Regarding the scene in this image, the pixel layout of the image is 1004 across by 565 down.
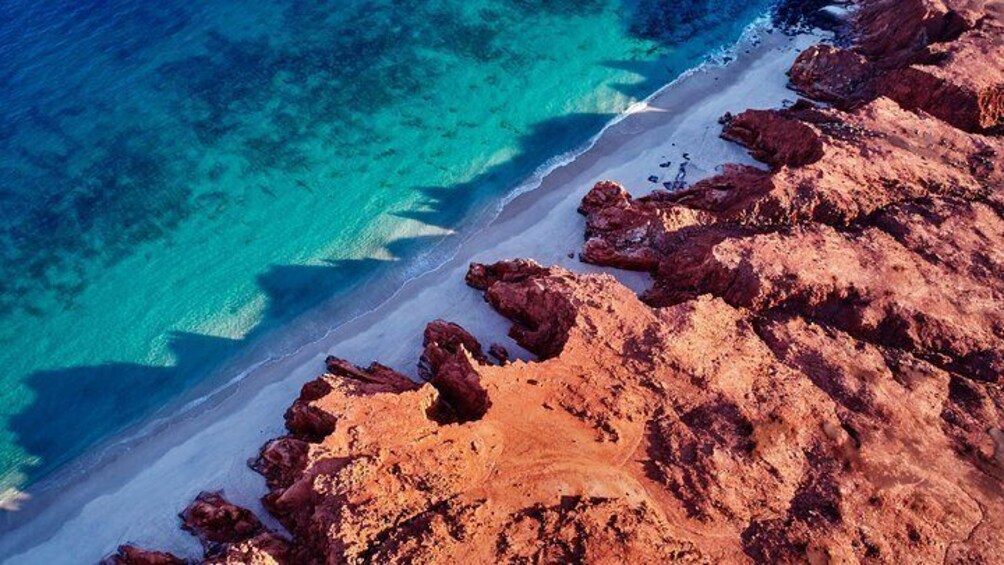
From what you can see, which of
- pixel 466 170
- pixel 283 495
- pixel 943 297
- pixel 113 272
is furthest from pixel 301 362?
pixel 943 297

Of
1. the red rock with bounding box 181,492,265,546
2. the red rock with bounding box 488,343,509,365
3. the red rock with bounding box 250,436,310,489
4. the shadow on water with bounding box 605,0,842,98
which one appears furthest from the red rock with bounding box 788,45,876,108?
the red rock with bounding box 181,492,265,546

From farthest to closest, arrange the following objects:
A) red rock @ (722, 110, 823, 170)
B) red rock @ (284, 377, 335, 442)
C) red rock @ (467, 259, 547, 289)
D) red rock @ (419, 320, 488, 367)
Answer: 1. red rock @ (722, 110, 823, 170)
2. red rock @ (467, 259, 547, 289)
3. red rock @ (419, 320, 488, 367)
4. red rock @ (284, 377, 335, 442)

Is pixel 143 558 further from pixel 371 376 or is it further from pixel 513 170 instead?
pixel 513 170

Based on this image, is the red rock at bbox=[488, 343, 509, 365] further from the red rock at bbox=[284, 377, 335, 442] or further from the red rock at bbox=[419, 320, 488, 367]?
the red rock at bbox=[284, 377, 335, 442]

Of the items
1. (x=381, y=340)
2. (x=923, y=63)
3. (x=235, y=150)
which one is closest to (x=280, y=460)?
(x=381, y=340)

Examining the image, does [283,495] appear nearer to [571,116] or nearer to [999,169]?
[571,116]

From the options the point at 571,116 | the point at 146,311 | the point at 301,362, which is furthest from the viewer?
the point at 571,116
